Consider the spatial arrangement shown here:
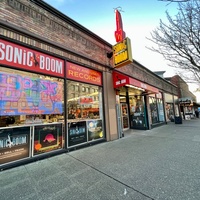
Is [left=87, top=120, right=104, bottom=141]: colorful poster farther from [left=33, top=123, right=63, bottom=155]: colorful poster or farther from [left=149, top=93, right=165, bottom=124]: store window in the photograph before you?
[left=149, top=93, right=165, bottom=124]: store window

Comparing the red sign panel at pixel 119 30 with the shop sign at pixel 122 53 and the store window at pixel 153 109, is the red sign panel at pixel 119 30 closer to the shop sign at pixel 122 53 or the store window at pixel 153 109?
the shop sign at pixel 122 53

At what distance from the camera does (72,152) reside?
193 inches

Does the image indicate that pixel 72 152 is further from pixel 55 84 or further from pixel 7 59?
pixel 7 59

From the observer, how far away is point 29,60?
427 centimetres

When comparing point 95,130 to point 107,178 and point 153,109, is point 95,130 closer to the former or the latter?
point 107,178

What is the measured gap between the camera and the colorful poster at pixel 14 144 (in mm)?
3559

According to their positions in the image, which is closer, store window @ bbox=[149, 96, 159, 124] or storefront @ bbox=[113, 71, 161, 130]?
storefront @ bbox=[113, 71, 161, 130]

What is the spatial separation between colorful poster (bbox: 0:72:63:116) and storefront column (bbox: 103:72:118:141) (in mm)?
2758

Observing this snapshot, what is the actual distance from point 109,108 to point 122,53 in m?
3.18

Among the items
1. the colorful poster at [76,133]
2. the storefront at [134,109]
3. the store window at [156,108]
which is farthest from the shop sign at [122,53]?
the store window at [156,108]

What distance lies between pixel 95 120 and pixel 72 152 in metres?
2.05

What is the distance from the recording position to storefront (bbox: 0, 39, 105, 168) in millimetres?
3756

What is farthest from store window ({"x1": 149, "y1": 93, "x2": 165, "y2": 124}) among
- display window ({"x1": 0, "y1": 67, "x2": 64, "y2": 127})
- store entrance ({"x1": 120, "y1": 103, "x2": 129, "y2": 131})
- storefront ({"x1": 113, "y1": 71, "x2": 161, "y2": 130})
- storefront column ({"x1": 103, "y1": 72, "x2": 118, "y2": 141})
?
display window ({"x1": 0, "y1": 67, "x2": 64, "y2": 127})

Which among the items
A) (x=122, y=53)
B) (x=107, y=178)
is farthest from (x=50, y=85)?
(x=122, y=53)
